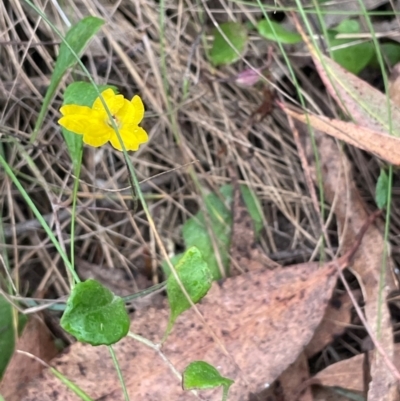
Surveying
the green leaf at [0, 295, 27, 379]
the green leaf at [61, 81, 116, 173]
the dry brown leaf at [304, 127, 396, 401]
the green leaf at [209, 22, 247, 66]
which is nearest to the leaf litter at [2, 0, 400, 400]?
the green leaf at [0, 295, 27, 379]

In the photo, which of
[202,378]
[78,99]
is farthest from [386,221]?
[78,99]

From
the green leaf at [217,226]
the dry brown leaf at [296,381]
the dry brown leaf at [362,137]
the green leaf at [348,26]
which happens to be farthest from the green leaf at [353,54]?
the dry brown leaf at [296,381]

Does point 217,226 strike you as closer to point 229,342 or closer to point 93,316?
point 229,342

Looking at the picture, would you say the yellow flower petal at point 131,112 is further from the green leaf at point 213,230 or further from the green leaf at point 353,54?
the green leaf at point 353,54

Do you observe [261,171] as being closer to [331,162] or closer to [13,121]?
[331,162]

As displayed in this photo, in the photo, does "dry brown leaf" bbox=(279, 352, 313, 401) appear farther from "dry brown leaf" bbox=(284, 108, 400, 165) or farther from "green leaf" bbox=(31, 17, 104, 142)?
"green leaf" bbox=(31, 17, 104, 142)
